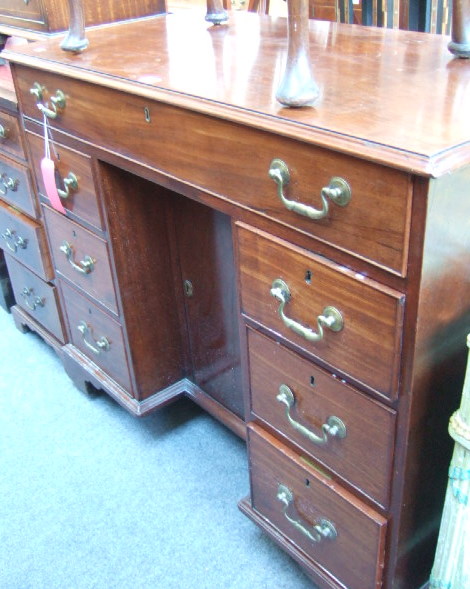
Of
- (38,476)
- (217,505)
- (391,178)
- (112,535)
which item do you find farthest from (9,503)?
(391,178)

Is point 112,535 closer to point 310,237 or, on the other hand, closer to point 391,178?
point 310,237

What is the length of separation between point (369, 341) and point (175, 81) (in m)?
0.50

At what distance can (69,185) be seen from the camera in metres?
1.34

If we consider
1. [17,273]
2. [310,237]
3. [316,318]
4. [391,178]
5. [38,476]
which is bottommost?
[38,476]

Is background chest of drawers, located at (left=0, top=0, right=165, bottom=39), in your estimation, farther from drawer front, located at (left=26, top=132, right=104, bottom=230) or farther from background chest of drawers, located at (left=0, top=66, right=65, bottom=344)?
drawer front, located at (left=26, top=132, right=104, bottom=230)

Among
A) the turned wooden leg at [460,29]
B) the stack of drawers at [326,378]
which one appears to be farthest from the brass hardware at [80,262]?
the turned wooden leg at [460,29]

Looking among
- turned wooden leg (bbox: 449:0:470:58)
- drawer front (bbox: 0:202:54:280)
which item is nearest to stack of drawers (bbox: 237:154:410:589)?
turned wooden leg (bbox: 449:0:470:58)

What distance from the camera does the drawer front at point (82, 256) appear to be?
137 centimetres

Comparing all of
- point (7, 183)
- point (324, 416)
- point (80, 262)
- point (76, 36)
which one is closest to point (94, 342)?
point (80, 262)

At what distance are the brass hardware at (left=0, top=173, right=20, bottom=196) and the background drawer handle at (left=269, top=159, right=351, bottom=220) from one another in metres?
0.97

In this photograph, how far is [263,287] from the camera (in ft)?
3.06

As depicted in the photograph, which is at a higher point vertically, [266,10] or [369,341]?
[266,10]

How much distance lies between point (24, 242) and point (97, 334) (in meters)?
0.34

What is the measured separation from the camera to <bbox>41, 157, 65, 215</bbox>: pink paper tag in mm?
1346
